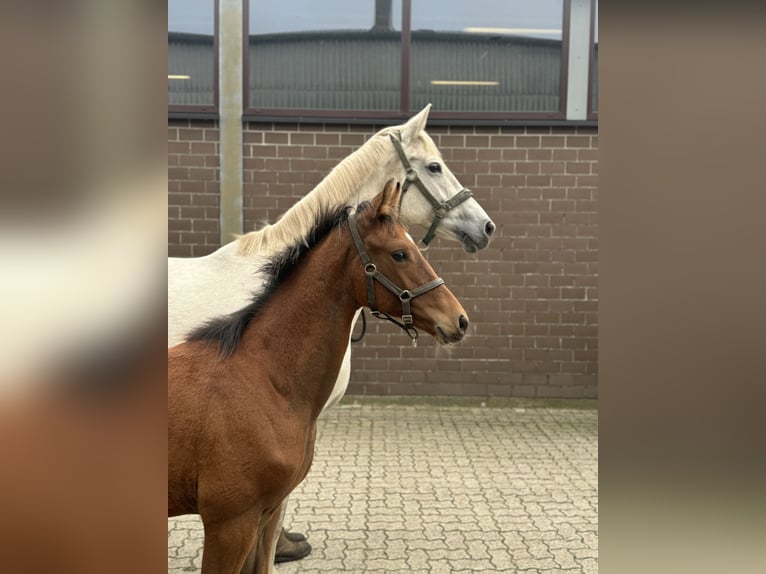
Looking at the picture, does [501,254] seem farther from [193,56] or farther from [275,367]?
[275,367]

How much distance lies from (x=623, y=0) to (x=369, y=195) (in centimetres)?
241

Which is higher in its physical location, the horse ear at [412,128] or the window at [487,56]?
the window at [487,56]

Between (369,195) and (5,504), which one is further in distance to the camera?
(369,195)

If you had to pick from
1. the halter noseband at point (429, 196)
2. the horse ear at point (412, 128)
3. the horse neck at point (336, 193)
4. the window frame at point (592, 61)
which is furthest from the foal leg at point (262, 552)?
the window frame at point (592, 61)

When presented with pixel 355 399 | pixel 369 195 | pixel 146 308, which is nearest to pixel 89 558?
pixel 146 308

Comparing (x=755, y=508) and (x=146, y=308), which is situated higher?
(x=146, y=308)

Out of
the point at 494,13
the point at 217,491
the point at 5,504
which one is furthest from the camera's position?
the point at 494,13

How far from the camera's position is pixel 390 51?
632 centimetres

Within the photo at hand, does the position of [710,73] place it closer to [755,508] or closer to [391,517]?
[755,508]

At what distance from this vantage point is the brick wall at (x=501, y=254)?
6.35 metres

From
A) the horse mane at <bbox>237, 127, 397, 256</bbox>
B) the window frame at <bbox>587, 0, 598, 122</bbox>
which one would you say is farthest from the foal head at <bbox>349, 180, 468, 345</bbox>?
the window frame at <bbox>587, 0, 598, 122</bbox>

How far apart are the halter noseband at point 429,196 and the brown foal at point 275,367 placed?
50.7 inches

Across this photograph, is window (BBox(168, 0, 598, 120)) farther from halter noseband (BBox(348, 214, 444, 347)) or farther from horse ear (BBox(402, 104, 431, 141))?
halter noseband (BBox(348, 214, 444, 347))

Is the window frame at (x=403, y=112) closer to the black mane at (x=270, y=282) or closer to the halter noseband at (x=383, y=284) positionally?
the black mane at (x=270, y=282)
